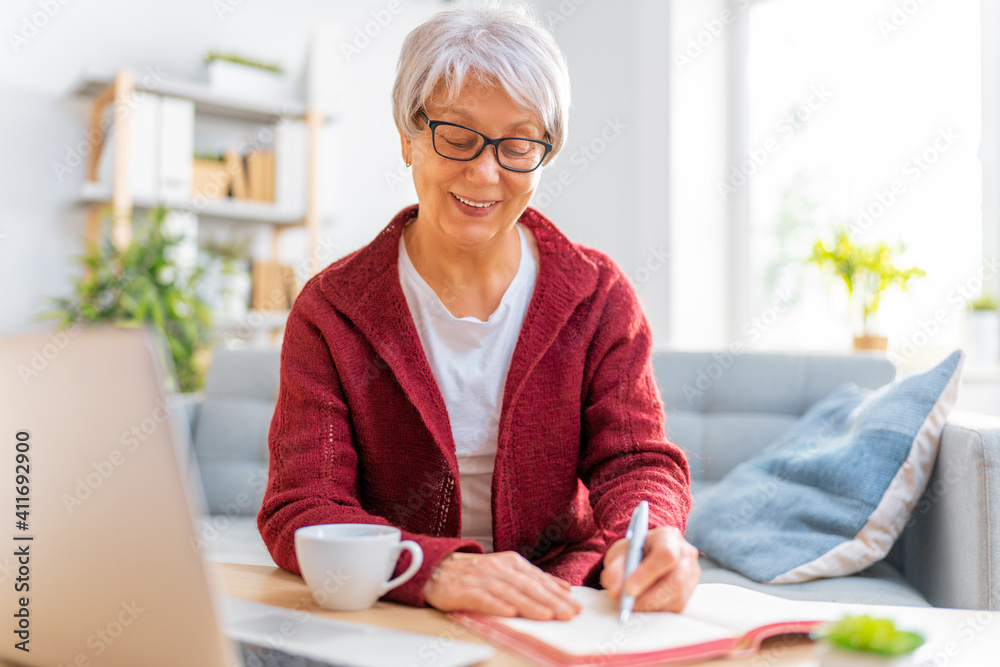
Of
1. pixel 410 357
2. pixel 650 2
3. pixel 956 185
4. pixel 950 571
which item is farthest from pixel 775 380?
pixel 650 2

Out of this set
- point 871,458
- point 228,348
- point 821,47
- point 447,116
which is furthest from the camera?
point 821,47

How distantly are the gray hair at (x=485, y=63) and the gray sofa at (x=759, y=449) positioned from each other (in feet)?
2.55

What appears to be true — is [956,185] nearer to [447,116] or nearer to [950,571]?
[950,571]

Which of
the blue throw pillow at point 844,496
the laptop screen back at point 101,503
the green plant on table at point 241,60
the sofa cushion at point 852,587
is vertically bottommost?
the sofa cushion at point 852,587

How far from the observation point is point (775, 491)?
1.62 metres

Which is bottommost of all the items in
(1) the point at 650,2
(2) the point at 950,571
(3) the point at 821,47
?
(2) the point at 950,571

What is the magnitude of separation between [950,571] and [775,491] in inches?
13.5

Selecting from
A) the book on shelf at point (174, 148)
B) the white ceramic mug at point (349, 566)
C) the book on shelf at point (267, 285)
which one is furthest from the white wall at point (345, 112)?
the white ceramic mug at point (349, 566)

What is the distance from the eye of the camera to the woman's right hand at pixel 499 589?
2.15 ft

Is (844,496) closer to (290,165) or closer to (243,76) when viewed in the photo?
(290,165)

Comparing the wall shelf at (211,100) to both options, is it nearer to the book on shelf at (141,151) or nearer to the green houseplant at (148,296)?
the book on shelf at (141,151)

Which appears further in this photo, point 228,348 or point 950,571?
point 228,348

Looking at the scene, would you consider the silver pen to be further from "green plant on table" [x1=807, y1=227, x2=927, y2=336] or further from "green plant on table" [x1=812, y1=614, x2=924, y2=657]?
"green plant on table" [x1=807, y1=227, x2=927, y2=336]

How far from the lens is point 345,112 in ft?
11.7
